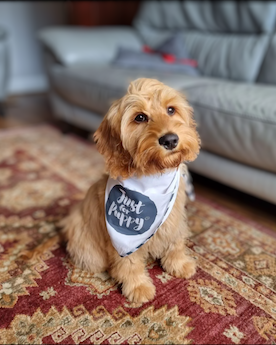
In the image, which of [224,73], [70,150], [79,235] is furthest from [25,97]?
[79,235]

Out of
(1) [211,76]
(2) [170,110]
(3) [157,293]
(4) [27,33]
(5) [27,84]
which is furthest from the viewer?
(5) [27,84]

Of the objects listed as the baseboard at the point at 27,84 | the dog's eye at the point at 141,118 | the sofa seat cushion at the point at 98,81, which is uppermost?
the dog's eye at the point at 141,118

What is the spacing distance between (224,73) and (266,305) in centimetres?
207

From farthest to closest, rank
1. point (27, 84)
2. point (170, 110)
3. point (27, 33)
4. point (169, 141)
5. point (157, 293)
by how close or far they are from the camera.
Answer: point (27, 84), point (27, 33), point (157, 293), point (170, 110), point (169, 141)

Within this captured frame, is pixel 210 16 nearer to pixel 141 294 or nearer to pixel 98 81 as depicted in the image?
pixel 98 81

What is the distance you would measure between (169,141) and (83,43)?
8.23 ft

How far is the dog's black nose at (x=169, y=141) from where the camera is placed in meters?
1.03

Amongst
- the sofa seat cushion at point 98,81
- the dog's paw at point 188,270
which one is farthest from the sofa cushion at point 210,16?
the dog's paw at point 188,270

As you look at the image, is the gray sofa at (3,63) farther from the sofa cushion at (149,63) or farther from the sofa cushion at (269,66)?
the sofa cushion at (269,66)

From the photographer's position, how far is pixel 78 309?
1.21 m

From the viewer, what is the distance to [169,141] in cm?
103

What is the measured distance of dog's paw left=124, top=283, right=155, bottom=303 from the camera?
4.01ft

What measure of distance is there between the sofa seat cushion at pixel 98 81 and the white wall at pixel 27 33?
2.78 m

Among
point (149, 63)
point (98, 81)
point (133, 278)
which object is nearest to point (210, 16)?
point (149, 63)
